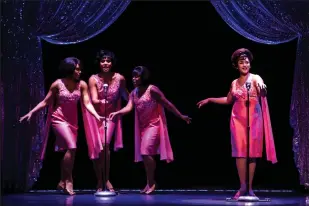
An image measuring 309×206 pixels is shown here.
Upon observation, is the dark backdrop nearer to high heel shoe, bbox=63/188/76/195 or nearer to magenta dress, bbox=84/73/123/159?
magenta dress, bbox=84/73/123/159

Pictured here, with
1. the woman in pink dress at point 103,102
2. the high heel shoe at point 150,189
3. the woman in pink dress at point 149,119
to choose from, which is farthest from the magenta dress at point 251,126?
the woman in pink dress at point 103,102

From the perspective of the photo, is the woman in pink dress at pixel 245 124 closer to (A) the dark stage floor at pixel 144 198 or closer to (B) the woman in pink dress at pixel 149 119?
(A) the dark stage floor at pixel 144 198

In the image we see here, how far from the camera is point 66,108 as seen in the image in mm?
7613

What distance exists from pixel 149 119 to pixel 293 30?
205 cm

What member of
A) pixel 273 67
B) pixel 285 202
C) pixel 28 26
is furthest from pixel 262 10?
pixel 28 26

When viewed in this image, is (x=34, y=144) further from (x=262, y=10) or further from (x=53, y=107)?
(x=262, y=10)

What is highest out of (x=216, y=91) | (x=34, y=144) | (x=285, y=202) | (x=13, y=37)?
(x=13, y=37)

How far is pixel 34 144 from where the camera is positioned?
25.6 feet

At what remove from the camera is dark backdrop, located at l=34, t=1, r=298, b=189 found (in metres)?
8.38

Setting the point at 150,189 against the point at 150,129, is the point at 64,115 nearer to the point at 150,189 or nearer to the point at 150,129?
the point at 150,129

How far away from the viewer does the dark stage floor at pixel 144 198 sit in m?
6.63

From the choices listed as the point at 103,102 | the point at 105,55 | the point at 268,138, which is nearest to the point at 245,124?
the point at 268,138

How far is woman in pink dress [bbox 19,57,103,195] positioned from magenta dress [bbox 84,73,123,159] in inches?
8.2

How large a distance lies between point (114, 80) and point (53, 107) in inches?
32.4
